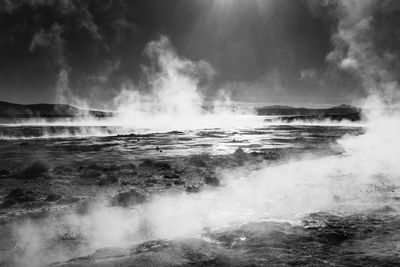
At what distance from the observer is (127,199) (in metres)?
11.0

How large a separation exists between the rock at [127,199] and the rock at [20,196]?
8.52ft

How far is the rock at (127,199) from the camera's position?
10.8 m

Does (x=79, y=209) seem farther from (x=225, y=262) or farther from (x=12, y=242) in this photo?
(x=225, y=262)

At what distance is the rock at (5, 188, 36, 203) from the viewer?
11055mm

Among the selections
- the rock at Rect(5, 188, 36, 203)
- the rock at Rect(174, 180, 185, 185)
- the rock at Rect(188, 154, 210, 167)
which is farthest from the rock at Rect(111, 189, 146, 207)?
the rock at Rect(188, 154, 210, 167)

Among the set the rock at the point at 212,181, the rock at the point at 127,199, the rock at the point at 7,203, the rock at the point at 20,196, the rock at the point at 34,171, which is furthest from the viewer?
the rock at the point at 34,171

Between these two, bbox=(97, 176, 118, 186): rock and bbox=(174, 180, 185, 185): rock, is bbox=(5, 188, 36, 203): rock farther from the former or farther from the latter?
bbox=(174, 180, 185, 185): rock

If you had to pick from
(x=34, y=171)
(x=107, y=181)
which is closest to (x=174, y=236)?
(x=107, y=181)

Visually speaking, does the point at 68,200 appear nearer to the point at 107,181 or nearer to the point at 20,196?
the point at 20,196

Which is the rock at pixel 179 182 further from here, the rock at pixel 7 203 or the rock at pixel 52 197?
the rock at pixel 7 203

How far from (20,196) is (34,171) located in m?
4.40

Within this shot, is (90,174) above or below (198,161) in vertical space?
below

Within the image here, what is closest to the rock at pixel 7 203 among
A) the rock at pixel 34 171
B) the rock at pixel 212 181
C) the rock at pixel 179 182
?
the rock at pixel 34 171

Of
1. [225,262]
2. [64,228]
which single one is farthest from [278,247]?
[64,228]
